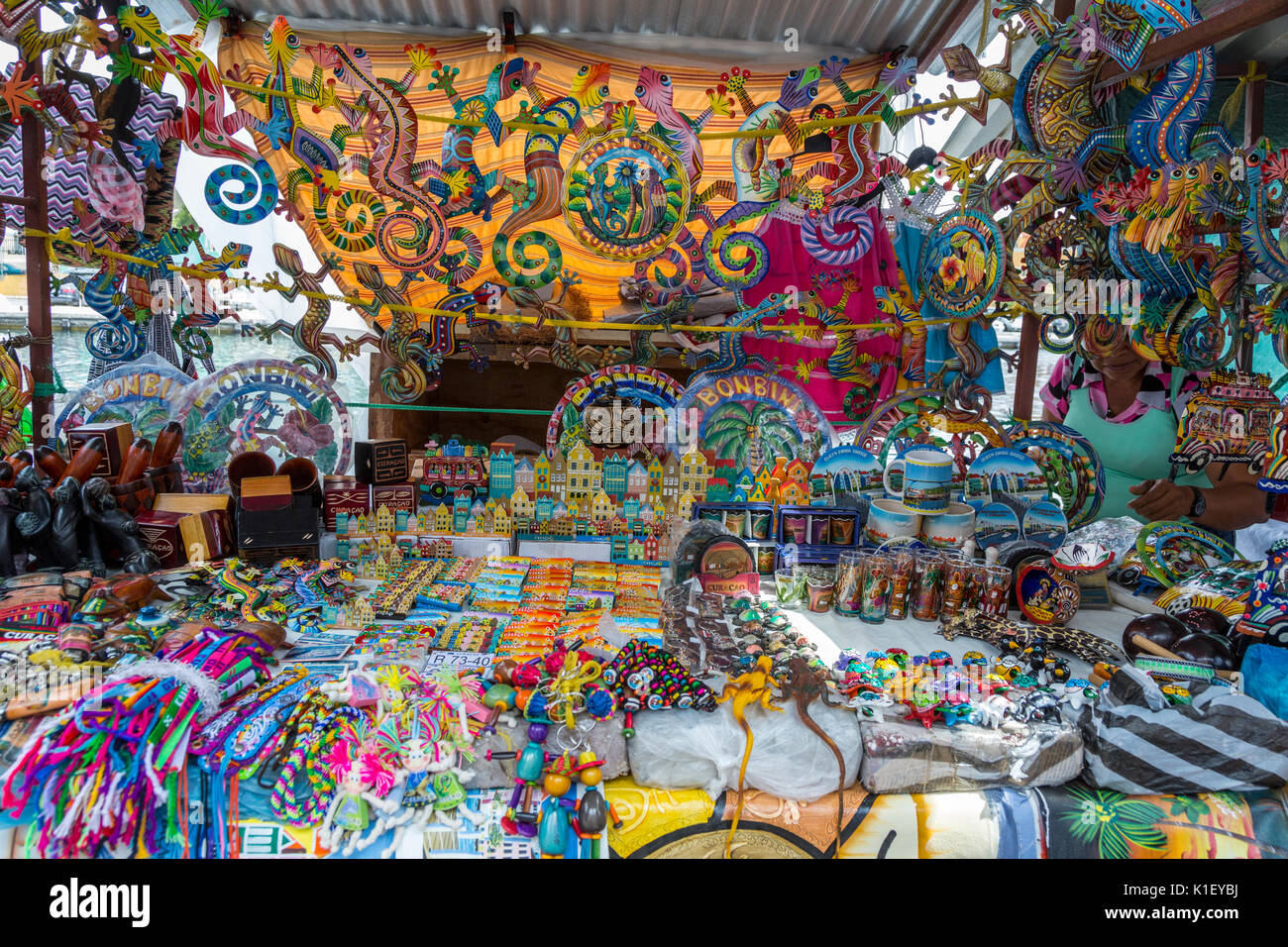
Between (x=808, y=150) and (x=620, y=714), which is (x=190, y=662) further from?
(x=808, y=150)

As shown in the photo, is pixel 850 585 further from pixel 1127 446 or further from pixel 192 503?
pixel 192 503

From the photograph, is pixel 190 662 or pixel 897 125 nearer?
pixel 190 662

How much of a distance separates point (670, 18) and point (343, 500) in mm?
3536

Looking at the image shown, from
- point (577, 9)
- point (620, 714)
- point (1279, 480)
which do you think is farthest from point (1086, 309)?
point (577, 9)

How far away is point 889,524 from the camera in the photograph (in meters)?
2.91

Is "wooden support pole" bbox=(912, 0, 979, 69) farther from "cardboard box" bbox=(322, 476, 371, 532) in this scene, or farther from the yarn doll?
the yarn doll

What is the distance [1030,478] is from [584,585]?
184 centimetres

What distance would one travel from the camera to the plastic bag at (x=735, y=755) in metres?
1.75

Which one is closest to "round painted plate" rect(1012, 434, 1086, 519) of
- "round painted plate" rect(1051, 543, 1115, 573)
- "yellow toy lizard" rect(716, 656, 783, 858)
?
"round painted plate" rect(1051, 543, 1115, 573)

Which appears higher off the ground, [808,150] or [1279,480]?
[808,150]
